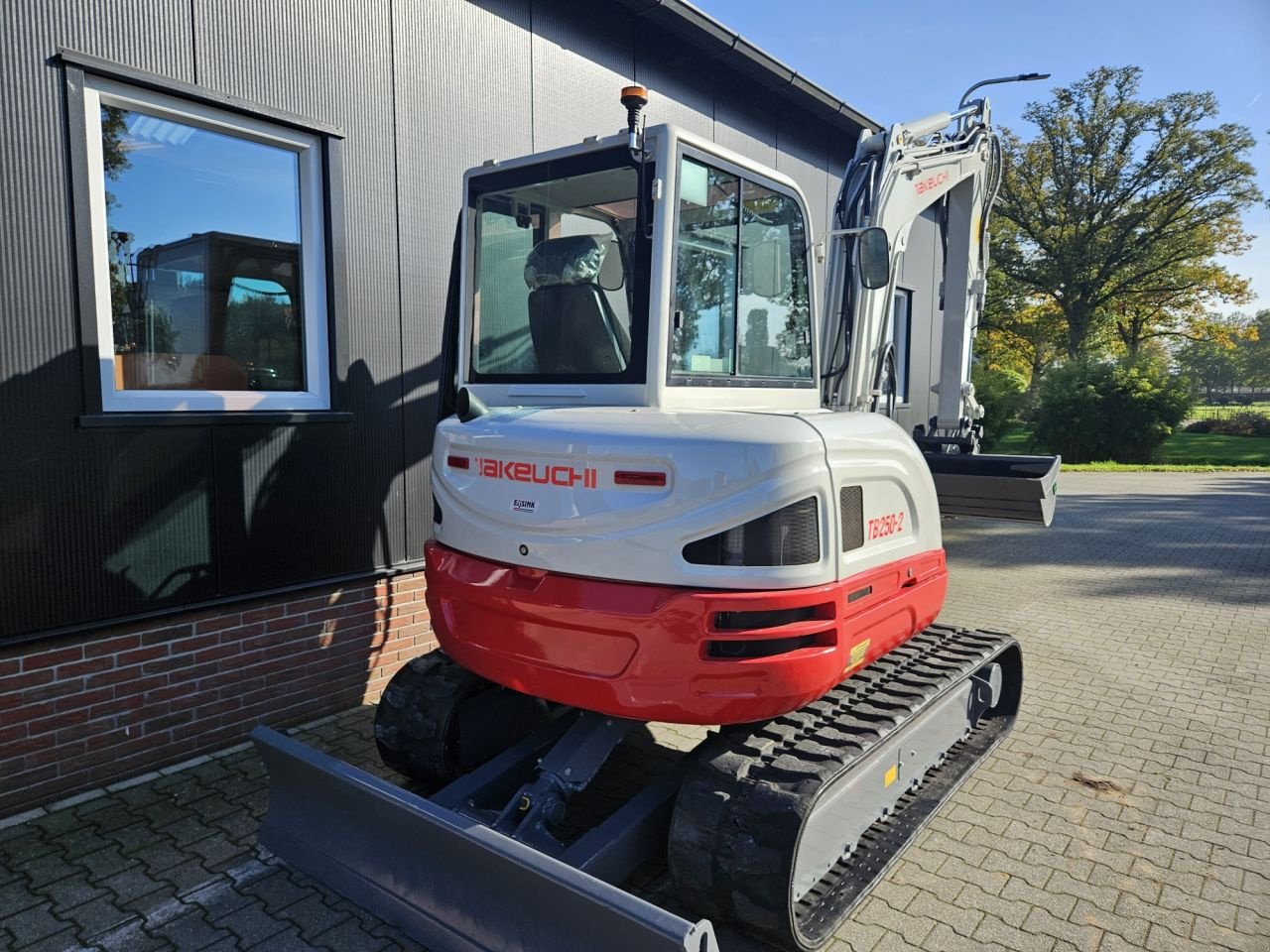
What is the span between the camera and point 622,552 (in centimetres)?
301

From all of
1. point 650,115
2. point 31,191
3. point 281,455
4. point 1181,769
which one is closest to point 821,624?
point 1181,769

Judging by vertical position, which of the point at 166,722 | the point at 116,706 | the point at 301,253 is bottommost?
the point at 166,722

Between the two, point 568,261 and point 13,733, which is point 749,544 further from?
point 13,733

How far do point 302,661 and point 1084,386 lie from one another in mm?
24239

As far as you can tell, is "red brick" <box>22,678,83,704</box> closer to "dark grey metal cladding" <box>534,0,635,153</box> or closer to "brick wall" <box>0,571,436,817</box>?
"brick wall" <box>0,571,436,817</box>

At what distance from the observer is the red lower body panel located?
293cm

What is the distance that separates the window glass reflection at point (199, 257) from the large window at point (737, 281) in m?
2.67

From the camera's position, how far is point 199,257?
4.61 meters

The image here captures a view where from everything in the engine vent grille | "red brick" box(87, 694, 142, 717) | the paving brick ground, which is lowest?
the paving brick ground

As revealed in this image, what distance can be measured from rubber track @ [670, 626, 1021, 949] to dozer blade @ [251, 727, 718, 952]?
0.59 meters

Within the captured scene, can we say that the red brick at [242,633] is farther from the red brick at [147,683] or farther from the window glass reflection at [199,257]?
the window glass reflection at [199,257]

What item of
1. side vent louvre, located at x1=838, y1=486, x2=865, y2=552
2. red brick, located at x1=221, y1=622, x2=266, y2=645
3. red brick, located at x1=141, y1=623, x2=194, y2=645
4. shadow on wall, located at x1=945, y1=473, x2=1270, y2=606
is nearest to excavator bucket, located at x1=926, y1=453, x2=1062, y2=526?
side vent louvre, located at x1=838, y1=486, x2=865, y2=552

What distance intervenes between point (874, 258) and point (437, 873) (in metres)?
3.17

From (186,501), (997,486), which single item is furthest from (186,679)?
(997,486)
